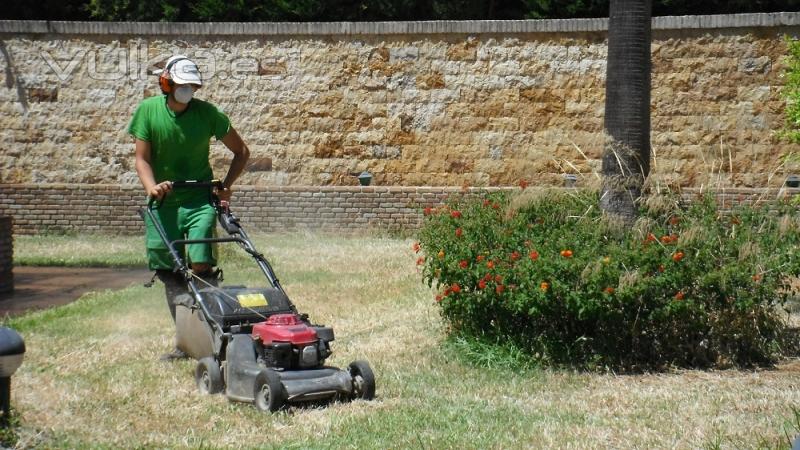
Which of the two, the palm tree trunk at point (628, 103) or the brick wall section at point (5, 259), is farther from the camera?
the brick wall section at point (5, 259)

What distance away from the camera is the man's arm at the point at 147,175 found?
284 inches

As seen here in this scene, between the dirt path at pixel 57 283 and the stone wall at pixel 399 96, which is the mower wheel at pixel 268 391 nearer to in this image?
the dirt path at pixel 57 283

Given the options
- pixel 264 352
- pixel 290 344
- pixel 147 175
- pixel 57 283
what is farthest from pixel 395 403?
pixel 57 283

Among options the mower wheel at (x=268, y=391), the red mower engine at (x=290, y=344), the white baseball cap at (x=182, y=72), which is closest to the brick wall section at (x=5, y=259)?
the white baseball cap at (x=182, y=72)

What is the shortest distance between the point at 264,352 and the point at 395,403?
774mm

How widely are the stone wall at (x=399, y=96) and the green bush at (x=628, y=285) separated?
7462mm

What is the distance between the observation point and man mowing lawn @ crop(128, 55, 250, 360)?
24.7 feet

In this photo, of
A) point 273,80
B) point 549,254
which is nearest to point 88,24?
point 273,80

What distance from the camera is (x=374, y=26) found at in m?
15.8

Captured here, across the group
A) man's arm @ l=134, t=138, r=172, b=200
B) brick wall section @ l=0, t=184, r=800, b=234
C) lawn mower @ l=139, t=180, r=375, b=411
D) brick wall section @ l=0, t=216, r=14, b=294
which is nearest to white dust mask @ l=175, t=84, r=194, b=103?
man's arm @ l=134, t=138, r=172, b=200

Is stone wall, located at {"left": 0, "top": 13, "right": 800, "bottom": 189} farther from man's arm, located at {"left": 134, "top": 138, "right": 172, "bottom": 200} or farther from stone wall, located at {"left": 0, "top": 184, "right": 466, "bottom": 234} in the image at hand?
man's arm, located at {"left": 134, "top": 138, "right": 172, "bottom": 200}

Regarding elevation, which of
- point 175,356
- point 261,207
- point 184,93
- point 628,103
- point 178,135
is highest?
point 184,93

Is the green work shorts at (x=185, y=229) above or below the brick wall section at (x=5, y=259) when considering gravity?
above

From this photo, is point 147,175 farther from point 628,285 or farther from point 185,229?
point 628,285
